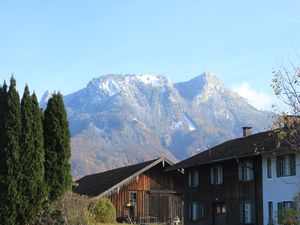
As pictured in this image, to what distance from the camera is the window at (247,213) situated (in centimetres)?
4049

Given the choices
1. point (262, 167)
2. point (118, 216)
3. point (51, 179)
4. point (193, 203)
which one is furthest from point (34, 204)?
point (118, 216)

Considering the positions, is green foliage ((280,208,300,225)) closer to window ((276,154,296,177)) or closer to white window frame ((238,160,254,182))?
window ((276,154,296,177))

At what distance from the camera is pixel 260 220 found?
3962cm

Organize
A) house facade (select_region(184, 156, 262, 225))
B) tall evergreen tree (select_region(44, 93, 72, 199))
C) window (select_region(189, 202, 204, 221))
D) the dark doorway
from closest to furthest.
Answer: tall evergreen tree (select_region(44, 93, 72, 199)) < house facade (select_region(184, 156, 262, 225)) < the dark doorway < window (select_region(189, 202, 204, 221))

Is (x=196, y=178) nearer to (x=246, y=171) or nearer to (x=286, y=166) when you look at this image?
(x=246, y=171)

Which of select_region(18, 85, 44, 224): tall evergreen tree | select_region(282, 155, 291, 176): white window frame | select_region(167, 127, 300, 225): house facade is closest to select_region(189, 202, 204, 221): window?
select_region(167, 127, 300, 225): house facade

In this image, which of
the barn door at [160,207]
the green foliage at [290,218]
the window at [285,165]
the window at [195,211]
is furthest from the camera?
the barn door at [160,207]

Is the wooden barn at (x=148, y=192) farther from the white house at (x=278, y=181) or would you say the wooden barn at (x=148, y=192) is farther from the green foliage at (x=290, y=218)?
the green foliage at (x=290, y=218)

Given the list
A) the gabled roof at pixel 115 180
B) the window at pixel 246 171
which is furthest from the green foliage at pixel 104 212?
the window at pixel 246 171

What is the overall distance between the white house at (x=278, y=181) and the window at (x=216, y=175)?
215 inches

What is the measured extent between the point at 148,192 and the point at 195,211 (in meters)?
8.91

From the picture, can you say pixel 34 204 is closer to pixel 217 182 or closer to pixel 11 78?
pixel 11 78

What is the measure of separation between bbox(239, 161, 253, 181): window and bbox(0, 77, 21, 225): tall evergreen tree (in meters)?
15.7

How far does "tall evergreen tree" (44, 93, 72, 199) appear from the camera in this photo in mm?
33219
